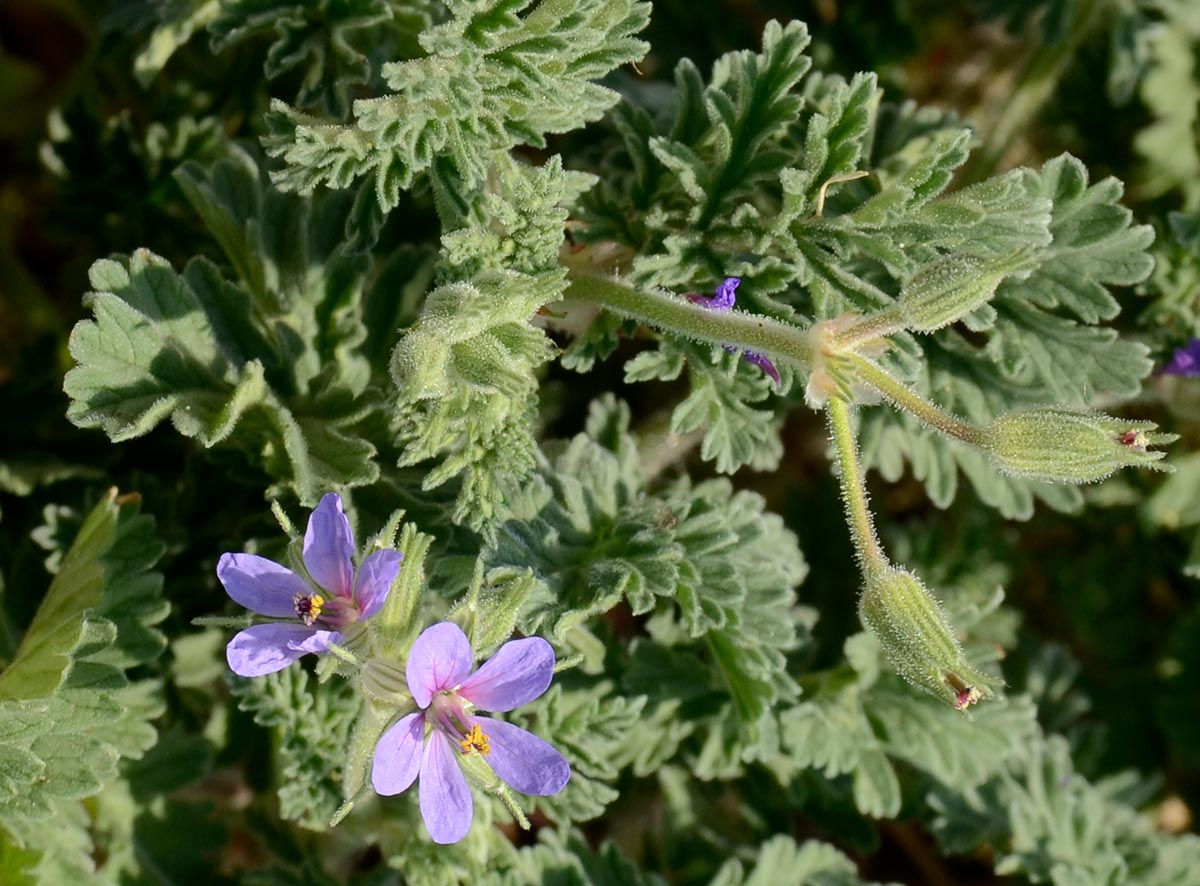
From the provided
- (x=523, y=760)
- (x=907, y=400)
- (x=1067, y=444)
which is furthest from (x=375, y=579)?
(x=1067, y=444)

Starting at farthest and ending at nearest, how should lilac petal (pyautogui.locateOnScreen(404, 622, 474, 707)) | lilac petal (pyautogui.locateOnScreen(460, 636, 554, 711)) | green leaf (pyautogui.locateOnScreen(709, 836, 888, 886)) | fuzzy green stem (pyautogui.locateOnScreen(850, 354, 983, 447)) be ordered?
green leaf (pyautogui.locateOnScreen(709, 836, 888, 886)), fuzzy green stem (pyautogui.locateOnScreen(850, 354, 983, 447)), lilac petal (pyautogui.locateOnScreen(460, 636, 554, 711)), lilac petal (pyautogui.locateOnScreen(404, 622, 474, 707))

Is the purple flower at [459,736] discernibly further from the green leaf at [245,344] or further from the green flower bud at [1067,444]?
the green flower bud at [1067,444]

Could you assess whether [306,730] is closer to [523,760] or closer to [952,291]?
[523,760]

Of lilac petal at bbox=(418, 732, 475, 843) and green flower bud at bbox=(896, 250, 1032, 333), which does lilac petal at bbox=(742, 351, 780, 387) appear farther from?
lilac petal at bbox=(418, 732, 475, 843)

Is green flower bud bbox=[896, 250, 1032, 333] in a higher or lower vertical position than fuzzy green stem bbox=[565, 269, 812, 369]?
higher

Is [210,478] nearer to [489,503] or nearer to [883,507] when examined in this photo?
[489,503]

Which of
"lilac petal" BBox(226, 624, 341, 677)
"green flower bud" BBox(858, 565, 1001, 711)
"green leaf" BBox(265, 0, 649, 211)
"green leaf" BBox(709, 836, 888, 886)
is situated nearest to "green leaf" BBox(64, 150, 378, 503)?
"lilac petal" BBox(226, 624, 341, 677)
